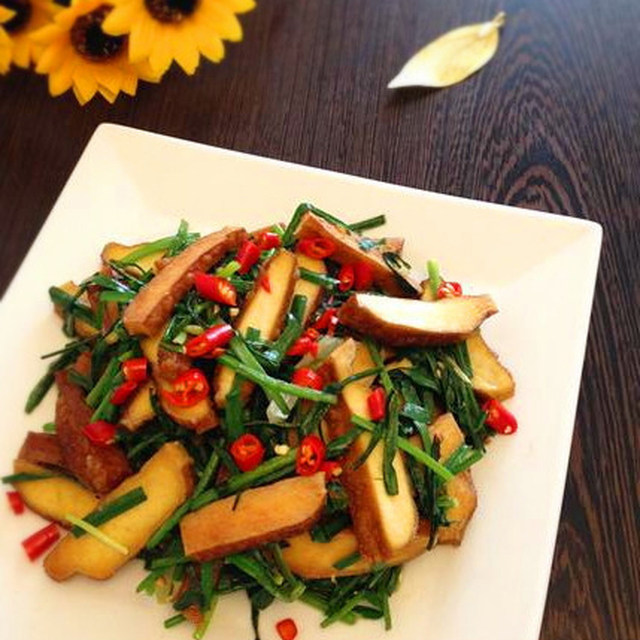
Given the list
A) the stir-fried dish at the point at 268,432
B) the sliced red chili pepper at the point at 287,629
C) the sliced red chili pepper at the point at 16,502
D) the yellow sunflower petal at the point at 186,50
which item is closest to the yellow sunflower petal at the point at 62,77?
the yellow sunflower petal at the point at 186,50

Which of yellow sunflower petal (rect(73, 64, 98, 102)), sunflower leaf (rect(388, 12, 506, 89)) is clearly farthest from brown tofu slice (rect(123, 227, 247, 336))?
sunflower leaf (rect(388, 12, 506, 89))

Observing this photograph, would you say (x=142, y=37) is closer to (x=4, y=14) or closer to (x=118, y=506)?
(x=4, y=14)

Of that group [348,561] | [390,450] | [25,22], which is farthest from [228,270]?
[25,22]

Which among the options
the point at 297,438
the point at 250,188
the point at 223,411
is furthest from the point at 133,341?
the point at 250,188

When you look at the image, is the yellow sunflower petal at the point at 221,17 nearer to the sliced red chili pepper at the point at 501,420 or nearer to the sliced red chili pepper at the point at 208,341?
the sliced red chili pepper at the point at 208,341

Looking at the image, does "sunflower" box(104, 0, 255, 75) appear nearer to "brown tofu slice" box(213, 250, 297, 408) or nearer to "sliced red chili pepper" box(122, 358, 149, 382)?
"brown tofu slice" box(213, 250, 297, 408)

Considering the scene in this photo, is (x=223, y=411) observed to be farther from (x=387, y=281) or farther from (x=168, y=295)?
(x=387, y=281)

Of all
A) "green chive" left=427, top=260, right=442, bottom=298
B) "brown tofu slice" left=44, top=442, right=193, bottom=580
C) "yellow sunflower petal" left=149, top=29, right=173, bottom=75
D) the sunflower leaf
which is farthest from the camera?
the sunflower leaf
